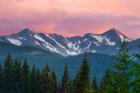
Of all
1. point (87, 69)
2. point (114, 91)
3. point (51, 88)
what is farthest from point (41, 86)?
point (114, 91)

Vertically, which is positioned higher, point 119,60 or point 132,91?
point 119,60

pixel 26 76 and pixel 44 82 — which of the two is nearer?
pixel 44 82

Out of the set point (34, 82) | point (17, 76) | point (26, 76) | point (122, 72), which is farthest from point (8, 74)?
point (122, 72)

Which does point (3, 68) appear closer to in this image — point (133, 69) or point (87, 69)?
point (87, 69)

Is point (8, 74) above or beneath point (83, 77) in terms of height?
above

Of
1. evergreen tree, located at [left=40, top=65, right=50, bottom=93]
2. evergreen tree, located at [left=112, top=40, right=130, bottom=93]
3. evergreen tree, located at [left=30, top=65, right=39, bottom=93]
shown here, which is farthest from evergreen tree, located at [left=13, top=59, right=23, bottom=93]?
evergreen tree, located at [left=112, top=40, right=130, bottom=93]

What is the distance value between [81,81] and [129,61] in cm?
4520

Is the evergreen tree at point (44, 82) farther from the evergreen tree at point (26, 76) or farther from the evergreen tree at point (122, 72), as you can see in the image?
the evergreen tree at point (122, 72)

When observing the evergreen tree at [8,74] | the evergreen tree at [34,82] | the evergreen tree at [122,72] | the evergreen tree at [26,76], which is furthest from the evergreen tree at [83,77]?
the evergreen tree at [122,72]

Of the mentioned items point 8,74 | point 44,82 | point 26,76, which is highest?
point 8,74

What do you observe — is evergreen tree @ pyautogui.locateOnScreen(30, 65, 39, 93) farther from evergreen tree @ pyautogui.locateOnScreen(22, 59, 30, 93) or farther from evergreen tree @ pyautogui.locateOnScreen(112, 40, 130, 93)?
evergreen tree @ pyautogui.locateOnScreen(112, 40, 130, 93)

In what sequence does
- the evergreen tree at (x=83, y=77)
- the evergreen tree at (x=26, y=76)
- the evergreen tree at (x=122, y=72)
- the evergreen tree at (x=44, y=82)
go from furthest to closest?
the evergreen tree at (x=26, y=76), the evergreen tree at (x=44, y=82), the evergreen tree at (x=83, y=77), the evergreen tree at (x=122, y=72)

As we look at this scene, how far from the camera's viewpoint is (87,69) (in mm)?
75938

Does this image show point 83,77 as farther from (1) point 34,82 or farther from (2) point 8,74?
(2) point 8,74
